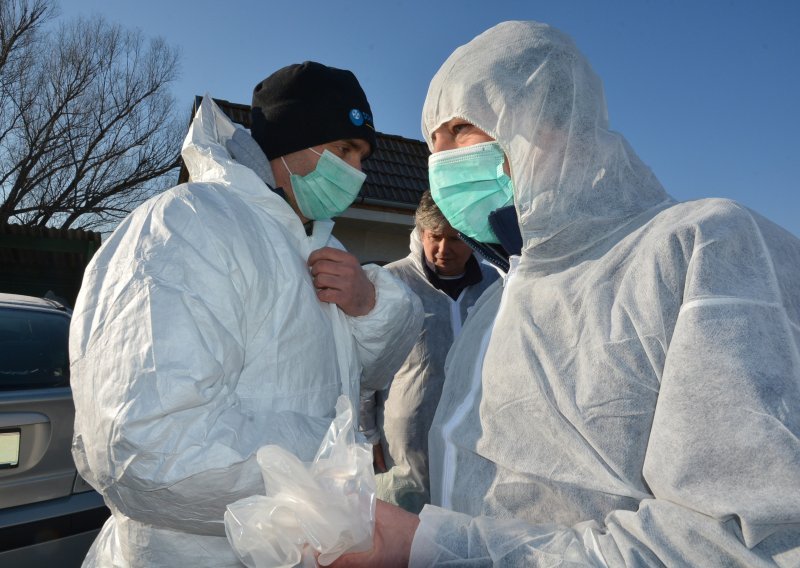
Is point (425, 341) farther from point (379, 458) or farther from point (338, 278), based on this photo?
point (338, 278)

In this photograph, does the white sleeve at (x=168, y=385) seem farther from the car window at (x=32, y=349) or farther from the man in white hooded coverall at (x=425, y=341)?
the car window at (x=32, y=349)

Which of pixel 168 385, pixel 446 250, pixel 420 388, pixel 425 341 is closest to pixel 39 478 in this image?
pixel 420 388

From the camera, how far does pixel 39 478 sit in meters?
2.92

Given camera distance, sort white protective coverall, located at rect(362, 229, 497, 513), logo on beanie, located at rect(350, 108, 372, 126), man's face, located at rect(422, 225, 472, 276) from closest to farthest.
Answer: logo on beanie, located at rect(350, 108, 372, 126) → white protective coverall, located at rect(362, 229, 497, 513) → man's face, located at rect(422, 225, 472, 276)

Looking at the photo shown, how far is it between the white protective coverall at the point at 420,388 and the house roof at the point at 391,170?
13.2 feet

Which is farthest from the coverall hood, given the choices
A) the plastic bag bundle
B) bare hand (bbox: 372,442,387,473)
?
bare hand (bbox: 372,442,387,473)

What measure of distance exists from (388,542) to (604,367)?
519 mm

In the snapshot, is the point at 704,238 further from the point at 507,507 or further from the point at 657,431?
the point at 507,507

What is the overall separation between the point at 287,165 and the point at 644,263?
143 cm

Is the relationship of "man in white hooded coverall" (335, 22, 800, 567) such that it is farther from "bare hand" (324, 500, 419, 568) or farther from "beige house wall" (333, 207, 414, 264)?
"beige house wall" (333, 207, 414, 264)

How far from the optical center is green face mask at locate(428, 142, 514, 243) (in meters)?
1.67

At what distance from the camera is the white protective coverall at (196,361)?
4.36ft

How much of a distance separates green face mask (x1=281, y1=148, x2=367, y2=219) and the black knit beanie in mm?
70

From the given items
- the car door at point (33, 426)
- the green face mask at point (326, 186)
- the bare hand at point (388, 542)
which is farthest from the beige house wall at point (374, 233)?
the bare hand at point (388, 542)
